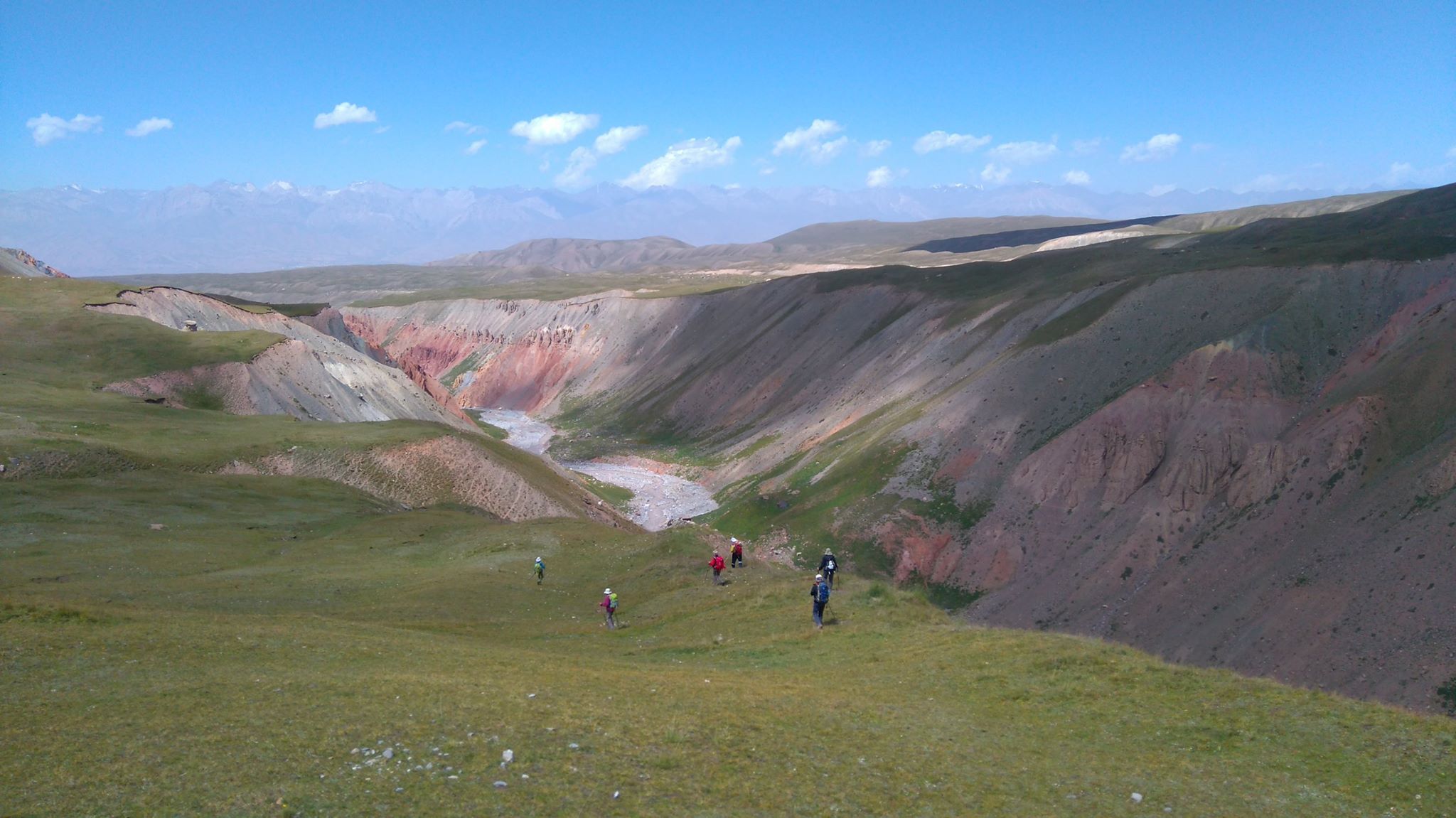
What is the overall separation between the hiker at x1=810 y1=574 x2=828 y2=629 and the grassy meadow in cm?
48

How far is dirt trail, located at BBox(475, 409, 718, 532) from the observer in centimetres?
7281

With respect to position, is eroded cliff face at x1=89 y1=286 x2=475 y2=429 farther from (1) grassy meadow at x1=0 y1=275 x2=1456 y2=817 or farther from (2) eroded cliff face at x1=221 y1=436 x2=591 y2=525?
(1) grassy meadow at x1=0 y1=275 x2=1456 y2=817

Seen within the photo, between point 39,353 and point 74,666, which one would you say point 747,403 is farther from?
point 74,666

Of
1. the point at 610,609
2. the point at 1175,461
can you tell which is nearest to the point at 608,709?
the point at 610,609

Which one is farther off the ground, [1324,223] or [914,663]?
[1324,223]

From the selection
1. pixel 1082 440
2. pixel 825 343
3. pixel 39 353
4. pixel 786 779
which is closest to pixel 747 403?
pixel 825 343

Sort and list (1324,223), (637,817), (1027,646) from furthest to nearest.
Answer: (1324,223), (1027,646), (637,817)

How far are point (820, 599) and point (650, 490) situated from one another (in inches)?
2324

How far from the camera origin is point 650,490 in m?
82.9

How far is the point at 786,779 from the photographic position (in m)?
14.4

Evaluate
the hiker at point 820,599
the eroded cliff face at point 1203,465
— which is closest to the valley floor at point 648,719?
the hiker at point 820,599

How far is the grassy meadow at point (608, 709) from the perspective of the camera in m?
13.4

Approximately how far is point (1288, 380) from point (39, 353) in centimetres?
7773

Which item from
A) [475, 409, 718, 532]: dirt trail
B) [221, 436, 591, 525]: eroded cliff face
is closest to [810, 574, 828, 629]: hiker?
[221, 436, 591, 525]: eroded cliff face
